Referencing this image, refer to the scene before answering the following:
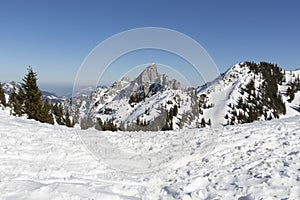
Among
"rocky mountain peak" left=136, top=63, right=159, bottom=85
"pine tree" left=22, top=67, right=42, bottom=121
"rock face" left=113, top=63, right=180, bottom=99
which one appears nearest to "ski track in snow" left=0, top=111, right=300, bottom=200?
"rock face" left=113, top=63, right=180, bottom=99

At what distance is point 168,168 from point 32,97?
34.4m

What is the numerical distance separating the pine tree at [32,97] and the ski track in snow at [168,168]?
2420 centimetres

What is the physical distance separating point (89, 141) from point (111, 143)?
137 centimetres

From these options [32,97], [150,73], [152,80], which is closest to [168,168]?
[150,73]

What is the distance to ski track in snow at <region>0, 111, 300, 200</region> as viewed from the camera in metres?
8.02

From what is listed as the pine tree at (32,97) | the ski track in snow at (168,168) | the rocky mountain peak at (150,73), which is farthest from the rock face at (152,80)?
the pine tree at (32,97)

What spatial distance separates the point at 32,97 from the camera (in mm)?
40500

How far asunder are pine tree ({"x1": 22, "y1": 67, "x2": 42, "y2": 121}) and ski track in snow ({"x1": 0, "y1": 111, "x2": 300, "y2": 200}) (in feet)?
79.4

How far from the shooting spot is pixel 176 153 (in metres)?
13.1

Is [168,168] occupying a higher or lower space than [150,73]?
lower

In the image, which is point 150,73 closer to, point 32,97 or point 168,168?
point 168,168

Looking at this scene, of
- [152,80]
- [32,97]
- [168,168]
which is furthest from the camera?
[32,97]

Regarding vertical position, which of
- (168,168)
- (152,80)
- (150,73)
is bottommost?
(168,168)

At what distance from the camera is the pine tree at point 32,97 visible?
39969 millimetres
